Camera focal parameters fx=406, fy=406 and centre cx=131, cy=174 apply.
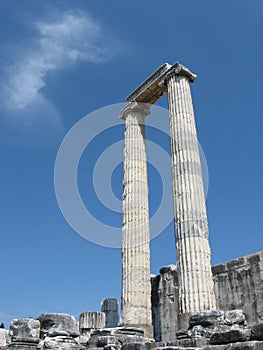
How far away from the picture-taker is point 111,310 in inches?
907

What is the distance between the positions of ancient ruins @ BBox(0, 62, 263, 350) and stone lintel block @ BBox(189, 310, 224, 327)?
28 millimetres

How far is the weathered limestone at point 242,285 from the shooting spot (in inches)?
667

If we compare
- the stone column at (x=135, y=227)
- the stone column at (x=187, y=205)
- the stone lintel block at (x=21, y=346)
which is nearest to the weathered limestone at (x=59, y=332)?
the stone lintel block at (x=21, y=346)

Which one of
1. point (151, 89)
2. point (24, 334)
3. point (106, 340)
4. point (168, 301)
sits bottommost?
point (106, 340)

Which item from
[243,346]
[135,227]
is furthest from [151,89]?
[243,346]

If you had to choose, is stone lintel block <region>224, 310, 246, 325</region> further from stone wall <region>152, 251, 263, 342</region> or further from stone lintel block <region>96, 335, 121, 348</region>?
stone wall <region>152, 251, 263, 342</region>

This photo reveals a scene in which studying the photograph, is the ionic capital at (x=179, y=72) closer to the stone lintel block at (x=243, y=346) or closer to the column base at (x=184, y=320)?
the column base at (x=184, y=320)

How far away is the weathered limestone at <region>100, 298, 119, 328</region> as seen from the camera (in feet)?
74.2

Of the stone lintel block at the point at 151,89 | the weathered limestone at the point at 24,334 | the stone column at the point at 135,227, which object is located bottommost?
the weathered limestone at the point at 24,334

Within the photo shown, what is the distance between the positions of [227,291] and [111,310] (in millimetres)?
7578

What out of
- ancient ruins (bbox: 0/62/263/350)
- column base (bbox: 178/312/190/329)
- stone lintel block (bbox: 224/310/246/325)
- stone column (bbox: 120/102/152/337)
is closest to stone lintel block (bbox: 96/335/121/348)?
ancient ruins (bbox: 0/62/263/350)

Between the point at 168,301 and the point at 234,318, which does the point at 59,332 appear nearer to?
the point at 234,318

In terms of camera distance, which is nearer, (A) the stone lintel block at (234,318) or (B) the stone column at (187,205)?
(A) the stone lintel block at (234,318)

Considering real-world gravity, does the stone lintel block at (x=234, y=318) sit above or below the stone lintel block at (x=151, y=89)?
below
